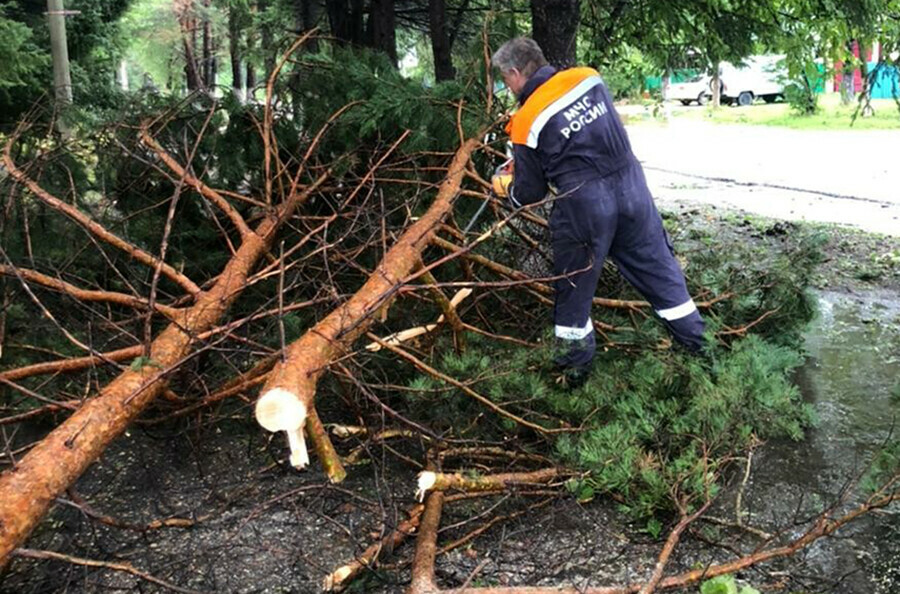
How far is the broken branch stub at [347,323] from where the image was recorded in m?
2.27

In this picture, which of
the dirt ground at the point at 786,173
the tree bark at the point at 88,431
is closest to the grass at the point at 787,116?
the dirt ground at the point at 786,173

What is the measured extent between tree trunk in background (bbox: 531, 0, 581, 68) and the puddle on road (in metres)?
2.37

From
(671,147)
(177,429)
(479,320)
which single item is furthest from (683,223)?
(671,147)

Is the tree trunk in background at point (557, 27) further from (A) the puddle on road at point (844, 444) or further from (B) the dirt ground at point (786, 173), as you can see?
(B) the dirt ground at point (786, 173)

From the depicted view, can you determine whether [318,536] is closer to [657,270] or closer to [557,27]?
[657,270]

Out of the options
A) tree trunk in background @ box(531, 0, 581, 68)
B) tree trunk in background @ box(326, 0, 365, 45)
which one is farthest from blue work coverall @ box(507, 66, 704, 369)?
tree trunk in background @ box(326, 0, 365, 45)

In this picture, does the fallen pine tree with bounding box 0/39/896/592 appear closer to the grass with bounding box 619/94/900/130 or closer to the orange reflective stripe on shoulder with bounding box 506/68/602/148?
the orange reflective stripe on shoulder with bounding box 506/68/602/148

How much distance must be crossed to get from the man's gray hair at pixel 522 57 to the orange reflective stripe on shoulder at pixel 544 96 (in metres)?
0.17

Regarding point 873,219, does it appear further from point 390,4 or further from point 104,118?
point 104,118

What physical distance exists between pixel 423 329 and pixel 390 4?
3.99 metres

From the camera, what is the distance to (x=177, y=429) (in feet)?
10.9

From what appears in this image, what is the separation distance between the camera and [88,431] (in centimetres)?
218

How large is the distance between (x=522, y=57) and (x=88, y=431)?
242 cm

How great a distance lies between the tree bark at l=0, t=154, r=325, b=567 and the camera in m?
1.92
